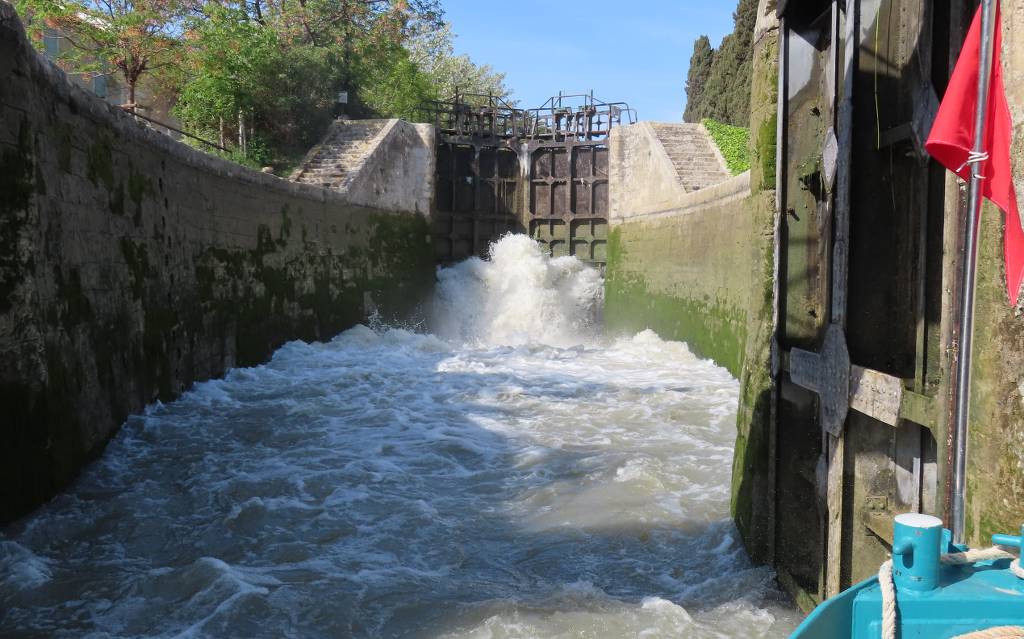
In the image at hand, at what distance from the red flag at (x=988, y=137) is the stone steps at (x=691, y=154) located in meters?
13.6

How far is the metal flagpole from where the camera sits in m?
2.07

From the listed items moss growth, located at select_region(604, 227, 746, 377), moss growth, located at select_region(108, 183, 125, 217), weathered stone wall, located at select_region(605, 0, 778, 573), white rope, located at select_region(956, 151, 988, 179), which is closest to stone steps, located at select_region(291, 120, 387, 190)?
weathered stone wall, located at select_region(605, 0, 778, 573)

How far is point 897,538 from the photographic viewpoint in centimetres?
189

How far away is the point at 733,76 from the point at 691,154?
11539mm

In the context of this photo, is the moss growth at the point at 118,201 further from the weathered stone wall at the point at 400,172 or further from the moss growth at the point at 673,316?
the weathered stone wall at the point at 400,172

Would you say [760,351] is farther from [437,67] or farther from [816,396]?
[437,67]

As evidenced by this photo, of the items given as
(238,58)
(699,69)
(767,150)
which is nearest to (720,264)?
(767,150)

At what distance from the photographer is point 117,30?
1559 cm

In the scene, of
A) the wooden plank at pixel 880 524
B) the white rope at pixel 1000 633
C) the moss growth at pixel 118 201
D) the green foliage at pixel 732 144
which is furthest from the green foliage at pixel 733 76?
the white rope at pixel 1000 633

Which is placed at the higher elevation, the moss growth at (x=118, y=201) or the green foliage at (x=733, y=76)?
the green foliage at (x=733, y=76)

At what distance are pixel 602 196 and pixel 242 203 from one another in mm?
10461

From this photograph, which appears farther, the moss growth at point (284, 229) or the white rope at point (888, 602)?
the moss growth at point (284, 229)

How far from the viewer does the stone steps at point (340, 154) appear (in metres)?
15.7

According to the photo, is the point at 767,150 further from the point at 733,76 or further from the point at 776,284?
the point at 733,76
